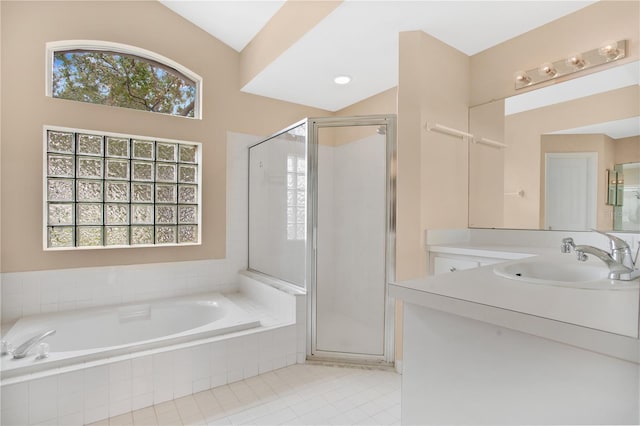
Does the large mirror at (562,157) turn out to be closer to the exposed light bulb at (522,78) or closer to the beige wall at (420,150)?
the exposed light bulb at (522,78)

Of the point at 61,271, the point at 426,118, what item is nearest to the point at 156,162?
the point at 61,271

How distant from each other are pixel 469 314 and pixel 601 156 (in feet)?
6.04

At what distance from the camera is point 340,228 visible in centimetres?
284

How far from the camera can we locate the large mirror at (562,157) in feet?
5.89

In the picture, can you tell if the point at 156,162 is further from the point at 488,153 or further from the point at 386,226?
the point at 488,153

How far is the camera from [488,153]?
8.21ft

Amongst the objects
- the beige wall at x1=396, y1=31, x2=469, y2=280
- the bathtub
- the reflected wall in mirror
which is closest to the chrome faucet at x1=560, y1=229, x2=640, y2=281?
the reflected wall in mirror

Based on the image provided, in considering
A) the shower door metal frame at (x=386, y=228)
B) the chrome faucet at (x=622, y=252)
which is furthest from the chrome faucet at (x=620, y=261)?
the shower door metal frame at (x=386, y=228)

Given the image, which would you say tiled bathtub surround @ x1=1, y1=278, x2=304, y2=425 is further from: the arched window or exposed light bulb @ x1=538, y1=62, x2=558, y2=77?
exposed light bulb @ x1=538, y1=62, x2=558, y2=77

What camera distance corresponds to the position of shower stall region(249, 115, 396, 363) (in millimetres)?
2465

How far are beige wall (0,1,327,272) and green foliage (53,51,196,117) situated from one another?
0.39ft

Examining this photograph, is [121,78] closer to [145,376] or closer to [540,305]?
[145,376]

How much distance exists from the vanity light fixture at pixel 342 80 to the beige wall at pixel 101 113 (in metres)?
0.86

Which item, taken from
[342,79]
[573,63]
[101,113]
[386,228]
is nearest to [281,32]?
[342,79]
